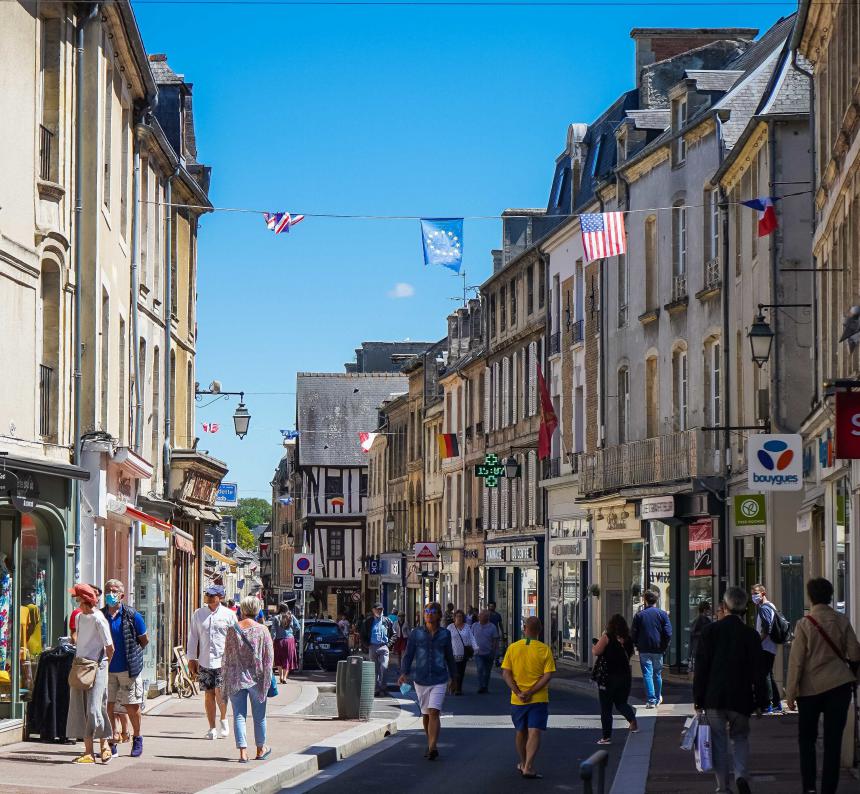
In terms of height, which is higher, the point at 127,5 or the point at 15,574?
the point at 127,5

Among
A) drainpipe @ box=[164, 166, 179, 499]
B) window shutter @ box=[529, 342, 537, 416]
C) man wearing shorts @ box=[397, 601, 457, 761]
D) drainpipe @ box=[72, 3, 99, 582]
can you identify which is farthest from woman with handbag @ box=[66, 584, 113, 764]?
window shutter @ box=[529, 342, 537, 416]

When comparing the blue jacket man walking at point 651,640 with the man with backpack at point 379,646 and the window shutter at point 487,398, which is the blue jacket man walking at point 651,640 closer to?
the man with backpack at point 379,646

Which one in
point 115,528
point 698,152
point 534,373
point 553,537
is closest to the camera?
point 115,528

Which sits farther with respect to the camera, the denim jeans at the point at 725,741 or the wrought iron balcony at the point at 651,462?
the wrought iron balcony at the point at 651,462

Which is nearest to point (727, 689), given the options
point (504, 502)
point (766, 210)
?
point (766, 210)

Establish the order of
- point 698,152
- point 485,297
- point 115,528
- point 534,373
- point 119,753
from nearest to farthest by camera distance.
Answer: point 119,753, point 115,528, point 698,152, point 534,373, point 485,297

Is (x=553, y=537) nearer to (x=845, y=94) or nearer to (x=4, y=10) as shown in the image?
(x=845, y=94)

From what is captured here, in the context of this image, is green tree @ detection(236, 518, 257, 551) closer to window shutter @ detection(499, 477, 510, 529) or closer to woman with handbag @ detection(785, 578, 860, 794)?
window shutter @ detection(499, 477, 510, 529)

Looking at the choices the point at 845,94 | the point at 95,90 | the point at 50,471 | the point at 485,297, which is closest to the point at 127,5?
the point at 95,90

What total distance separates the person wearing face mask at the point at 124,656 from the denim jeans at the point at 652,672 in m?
9.59

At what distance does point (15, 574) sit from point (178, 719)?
191 inches

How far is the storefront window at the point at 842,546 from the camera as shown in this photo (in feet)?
64.9

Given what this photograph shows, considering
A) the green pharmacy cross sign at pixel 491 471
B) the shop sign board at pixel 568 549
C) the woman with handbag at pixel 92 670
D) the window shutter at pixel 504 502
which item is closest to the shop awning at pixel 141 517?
the woman with handbag at pixel 92 670

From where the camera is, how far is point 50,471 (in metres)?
18.6
